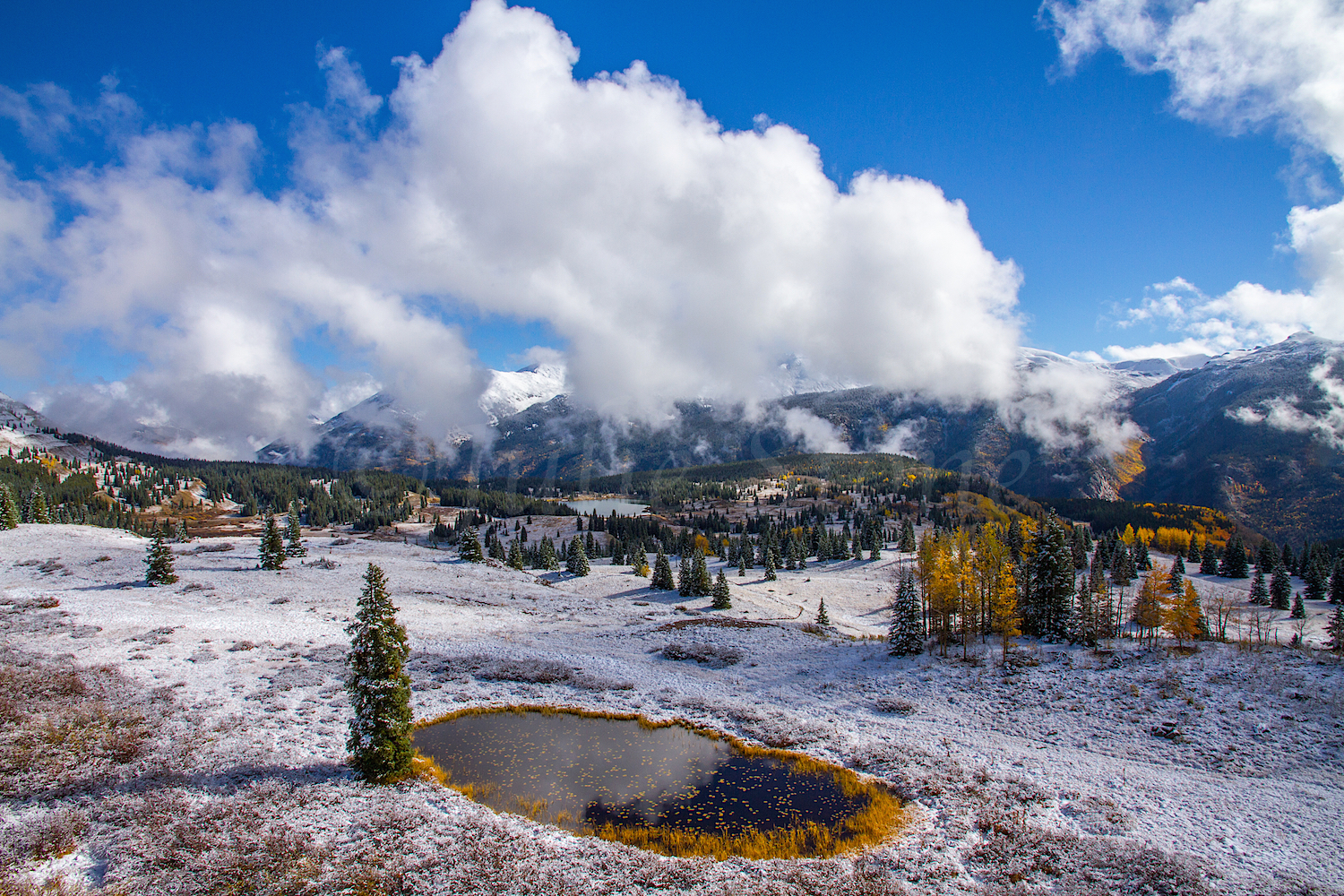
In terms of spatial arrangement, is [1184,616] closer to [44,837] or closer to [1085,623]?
[1085,623]

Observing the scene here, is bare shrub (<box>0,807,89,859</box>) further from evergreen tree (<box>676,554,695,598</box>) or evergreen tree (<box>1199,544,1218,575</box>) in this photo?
evergreen tree (<box>1199,544,1218,575</box>)

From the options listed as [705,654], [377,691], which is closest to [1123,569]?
[705,654]

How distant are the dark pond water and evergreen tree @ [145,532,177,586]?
164 feet

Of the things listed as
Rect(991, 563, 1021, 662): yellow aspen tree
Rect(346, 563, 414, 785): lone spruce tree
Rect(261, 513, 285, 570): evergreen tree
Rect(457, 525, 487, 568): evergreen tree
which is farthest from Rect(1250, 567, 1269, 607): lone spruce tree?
Rect(261, 513, 285, 570): evergreen tree

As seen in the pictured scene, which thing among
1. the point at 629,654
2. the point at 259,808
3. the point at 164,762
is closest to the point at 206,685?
the point at 164,762

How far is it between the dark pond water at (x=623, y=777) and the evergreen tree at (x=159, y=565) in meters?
50.0

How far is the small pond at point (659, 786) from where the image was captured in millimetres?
25078

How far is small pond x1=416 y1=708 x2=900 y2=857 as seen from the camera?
82.3ft

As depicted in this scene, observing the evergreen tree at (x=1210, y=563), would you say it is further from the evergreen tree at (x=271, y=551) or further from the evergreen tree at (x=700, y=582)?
the evergreen tree at (x=271, y=551)

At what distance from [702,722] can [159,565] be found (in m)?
65.6

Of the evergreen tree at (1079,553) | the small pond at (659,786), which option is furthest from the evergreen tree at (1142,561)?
the small pond at (659,786)

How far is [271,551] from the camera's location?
75.7 meters

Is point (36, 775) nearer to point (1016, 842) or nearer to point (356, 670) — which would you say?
point (356, 670)

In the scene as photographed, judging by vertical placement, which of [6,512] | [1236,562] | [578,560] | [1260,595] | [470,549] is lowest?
[1260,595]
